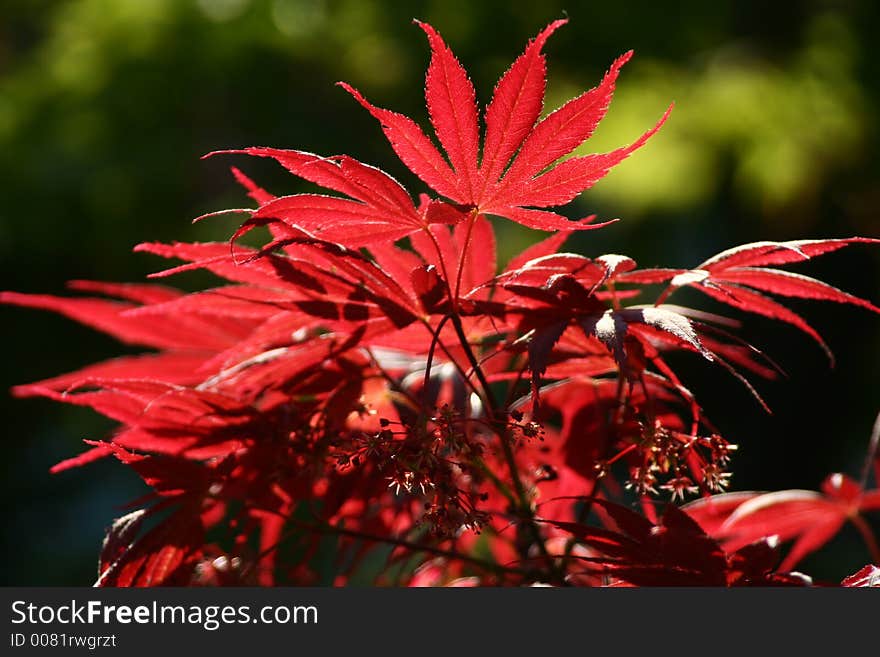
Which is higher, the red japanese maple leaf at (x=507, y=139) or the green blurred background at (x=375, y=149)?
the green blurred background at (x=375, y=149)

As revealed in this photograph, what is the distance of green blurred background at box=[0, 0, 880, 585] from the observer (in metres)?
3.43

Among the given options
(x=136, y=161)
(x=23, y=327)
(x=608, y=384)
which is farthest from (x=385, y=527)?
(x=23, y=327)

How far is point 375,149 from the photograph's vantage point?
12.0 feet

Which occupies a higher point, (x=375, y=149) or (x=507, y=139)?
(x=375, y=149)

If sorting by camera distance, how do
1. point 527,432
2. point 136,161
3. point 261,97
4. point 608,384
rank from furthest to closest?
point 261,97 < point 136,161 < point 608,384 < point 527,432

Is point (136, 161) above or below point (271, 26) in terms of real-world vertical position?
below

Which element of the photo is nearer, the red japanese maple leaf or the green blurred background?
the red japanese maple leaf

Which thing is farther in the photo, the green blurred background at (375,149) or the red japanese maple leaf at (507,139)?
the green blurred background at (375,149)

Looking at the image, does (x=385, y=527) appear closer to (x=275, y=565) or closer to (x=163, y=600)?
(x=275, y=565)

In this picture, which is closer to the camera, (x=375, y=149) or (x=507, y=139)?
(x=507, y=139)

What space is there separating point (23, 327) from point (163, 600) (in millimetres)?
3682

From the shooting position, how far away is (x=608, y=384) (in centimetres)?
51

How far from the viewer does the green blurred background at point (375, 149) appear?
3.43 metres

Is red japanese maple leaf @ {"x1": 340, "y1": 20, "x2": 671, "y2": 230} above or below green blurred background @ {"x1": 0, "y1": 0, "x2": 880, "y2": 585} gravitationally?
below
